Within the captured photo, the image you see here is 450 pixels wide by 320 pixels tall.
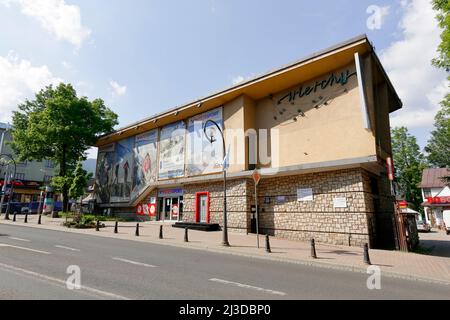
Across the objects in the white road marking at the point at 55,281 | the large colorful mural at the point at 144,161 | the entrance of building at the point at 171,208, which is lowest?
the white road marking at the point at 55,281

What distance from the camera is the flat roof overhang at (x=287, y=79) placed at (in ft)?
50.4

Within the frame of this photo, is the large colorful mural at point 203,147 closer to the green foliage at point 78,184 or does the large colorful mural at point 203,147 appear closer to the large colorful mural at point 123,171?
the large colorful mural at point 123,171

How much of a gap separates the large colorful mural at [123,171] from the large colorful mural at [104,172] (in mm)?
848

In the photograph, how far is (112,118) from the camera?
35000 mm

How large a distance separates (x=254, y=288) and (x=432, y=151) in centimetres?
4347

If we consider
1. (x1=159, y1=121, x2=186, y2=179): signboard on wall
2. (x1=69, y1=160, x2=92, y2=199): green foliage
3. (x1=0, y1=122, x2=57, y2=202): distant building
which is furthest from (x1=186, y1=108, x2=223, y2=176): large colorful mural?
(x1=0, y1=122, x2=57, y2=202): distant building

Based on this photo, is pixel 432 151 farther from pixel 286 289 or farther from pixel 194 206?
pixel 286 289

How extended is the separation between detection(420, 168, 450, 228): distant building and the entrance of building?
1462 inches

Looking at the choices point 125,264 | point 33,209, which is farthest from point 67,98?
point 125,264

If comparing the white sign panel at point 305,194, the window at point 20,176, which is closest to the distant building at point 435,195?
the white sign panel at point 305,194

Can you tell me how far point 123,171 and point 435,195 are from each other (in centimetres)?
4441

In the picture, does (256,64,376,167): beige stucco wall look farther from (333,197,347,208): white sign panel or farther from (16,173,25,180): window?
(16,173,25,180): window
